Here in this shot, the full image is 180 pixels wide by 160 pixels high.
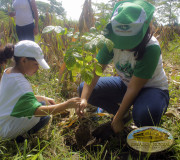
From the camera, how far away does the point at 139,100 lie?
47.1 inches

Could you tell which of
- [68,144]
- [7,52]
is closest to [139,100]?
[68,144]

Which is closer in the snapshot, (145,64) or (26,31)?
(145,64)

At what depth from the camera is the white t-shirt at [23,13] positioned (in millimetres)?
2539

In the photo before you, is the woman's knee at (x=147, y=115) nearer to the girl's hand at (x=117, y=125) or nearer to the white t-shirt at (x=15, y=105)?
the girl's hand at (x=117, y=125)

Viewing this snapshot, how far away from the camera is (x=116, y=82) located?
1546 millimetres

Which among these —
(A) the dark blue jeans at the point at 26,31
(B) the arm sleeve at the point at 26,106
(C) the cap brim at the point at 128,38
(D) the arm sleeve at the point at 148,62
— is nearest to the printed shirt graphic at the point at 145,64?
(D) the arm sleeve at the point at 148,62

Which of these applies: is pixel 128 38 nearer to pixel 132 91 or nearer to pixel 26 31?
pixel 132 91

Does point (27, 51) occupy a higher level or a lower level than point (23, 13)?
lower

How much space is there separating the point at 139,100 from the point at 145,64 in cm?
26

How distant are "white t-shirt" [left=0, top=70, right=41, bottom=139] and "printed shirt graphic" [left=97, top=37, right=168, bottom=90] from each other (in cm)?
60

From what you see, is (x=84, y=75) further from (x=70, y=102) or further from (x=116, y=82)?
(x=116, y=82)

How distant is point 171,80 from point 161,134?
1.38 meters

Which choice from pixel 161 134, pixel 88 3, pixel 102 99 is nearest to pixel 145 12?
pixel 161 134

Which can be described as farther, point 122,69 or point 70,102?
point 122,69
